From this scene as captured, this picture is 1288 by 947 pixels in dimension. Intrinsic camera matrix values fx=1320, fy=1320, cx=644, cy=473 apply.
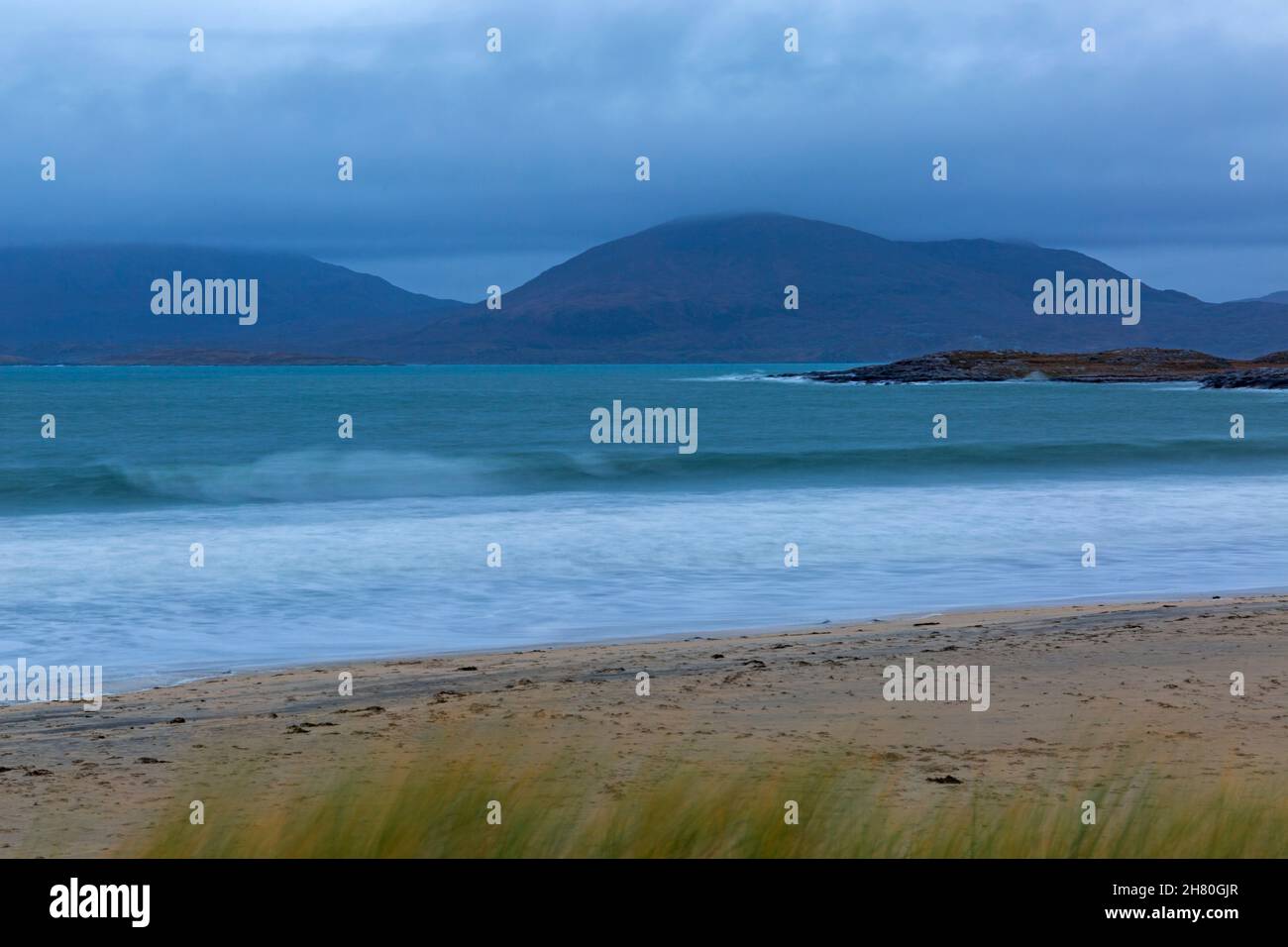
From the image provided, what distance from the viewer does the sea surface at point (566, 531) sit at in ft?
48.6

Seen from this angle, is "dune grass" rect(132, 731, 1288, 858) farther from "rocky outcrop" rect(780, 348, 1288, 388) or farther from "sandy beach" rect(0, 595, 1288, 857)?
"rocky outcrop" rect(780, 348, 1288, 388)

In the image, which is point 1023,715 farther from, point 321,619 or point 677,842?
point 321,619

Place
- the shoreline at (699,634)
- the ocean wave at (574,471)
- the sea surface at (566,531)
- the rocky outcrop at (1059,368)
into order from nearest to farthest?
the shoreline at (699,634), the sea surface at (566,531), the ocean wave at (574,471), the rocky outcrop at (1059,368)

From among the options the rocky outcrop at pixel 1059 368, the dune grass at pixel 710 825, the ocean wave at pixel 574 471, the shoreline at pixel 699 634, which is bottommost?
the shoreline at pixel 699 634

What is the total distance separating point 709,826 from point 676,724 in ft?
12.6

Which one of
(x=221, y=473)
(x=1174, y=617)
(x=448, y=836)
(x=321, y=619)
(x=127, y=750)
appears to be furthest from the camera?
(x=221, y=473)

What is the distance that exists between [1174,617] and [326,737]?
8.69 metres

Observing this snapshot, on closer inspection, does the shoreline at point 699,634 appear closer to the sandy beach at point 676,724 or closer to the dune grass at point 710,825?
the sandy beach at point 676,724

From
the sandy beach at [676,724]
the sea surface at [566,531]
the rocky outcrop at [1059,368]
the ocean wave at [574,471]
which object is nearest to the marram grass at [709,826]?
the sandy beach at [676,724]

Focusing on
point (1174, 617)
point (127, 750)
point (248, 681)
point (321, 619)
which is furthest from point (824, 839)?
point (321, 619)

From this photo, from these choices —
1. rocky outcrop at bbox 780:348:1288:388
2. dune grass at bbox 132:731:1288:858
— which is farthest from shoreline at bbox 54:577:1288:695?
rocky outcrop at bbox 780:348:1288:388

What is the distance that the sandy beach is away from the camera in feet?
23.2

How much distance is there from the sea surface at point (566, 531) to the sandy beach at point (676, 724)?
217 cm
